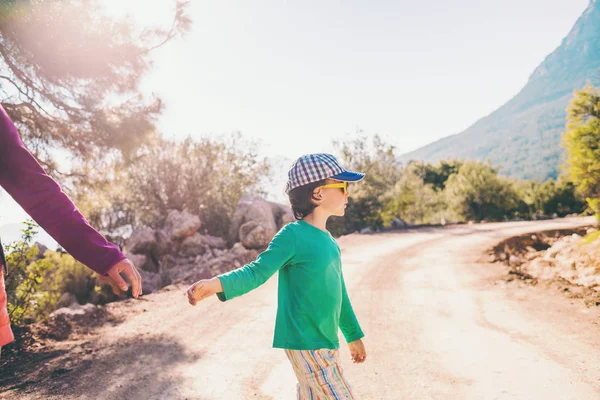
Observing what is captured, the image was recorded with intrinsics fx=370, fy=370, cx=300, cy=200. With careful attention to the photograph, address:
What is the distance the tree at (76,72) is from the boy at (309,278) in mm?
5045

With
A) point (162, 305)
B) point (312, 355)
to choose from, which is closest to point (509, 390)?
point (312, 355)

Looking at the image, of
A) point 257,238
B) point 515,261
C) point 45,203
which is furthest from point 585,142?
point 45,203

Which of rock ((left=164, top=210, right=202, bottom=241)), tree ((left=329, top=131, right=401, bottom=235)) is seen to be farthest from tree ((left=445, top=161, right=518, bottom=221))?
rock ((left=164, top=210, right=202, bottom=241))

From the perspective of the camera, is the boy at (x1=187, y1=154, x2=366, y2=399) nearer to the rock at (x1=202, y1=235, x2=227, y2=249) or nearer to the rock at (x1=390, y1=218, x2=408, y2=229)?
the rock at (x1=202, y1=235, x2=227, y2=249)

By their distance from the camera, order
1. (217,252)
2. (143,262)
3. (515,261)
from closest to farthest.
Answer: (515,261), (143,262), (217,252)

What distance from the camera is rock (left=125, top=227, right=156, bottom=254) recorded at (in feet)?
41.0

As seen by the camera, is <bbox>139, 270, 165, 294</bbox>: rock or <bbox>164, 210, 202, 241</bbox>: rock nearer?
<bbox>139, 270, 165, 294</bbox>: rock

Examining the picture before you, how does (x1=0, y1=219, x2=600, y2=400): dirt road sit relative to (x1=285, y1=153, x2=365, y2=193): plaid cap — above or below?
below

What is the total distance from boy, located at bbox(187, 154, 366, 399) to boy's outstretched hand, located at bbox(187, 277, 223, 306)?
35 millimetres

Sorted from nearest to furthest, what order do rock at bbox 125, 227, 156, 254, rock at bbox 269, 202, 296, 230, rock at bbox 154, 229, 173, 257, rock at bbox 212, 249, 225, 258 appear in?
rock at bbox 212, 249, 225, 258 → rock at bbox 125, 227, 156, 254 → rock at bbox 154, 229, 173, 257 → rock at bbox 269, 202, 296, 230

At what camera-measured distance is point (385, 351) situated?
13.6 feet

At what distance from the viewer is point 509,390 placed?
313cm

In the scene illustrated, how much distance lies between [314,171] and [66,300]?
8.17 meters

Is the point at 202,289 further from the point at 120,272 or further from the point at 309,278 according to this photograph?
the point at 309,278
